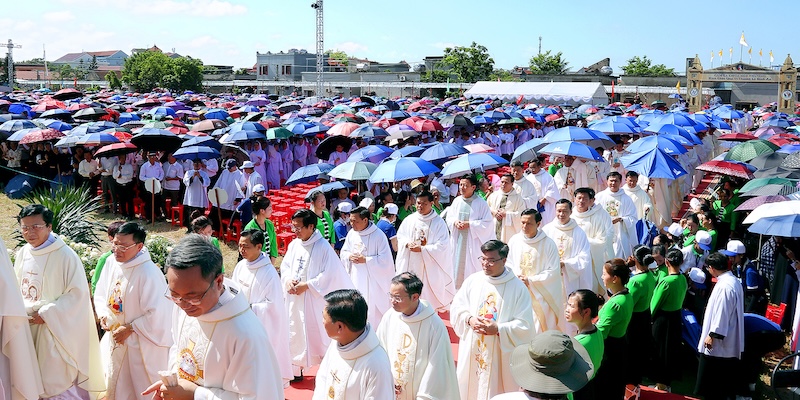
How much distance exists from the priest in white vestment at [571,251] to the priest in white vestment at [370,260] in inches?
70.0

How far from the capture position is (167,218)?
561 inches

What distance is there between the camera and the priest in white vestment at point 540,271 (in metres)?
6.61

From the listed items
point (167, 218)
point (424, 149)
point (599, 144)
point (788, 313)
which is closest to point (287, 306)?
point (788, 313)

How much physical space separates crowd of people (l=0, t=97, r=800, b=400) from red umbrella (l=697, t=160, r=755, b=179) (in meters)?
0.67

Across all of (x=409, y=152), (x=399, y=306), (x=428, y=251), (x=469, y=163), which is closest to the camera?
(x=399, y=306)

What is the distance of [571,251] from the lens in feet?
24.2

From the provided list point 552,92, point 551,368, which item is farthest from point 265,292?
point 552,92

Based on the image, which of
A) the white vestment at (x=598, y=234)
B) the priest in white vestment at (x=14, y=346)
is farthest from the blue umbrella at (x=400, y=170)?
the priest in white vestment at (x=14, y=346)

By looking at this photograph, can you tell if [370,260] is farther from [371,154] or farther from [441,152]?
[371,154]

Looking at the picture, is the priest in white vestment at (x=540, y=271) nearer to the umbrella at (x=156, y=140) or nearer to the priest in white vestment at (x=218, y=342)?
the priest in white vestment at (x=218, y=342)

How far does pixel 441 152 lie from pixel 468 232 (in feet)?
12.2

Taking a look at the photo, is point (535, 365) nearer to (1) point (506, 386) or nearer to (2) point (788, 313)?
(1) point (506, 386)

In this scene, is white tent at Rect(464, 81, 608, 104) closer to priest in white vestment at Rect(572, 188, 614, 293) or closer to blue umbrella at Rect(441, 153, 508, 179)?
blue umbrella at Rect(441, 153, 508, 179)

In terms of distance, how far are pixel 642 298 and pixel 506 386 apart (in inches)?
62.1
